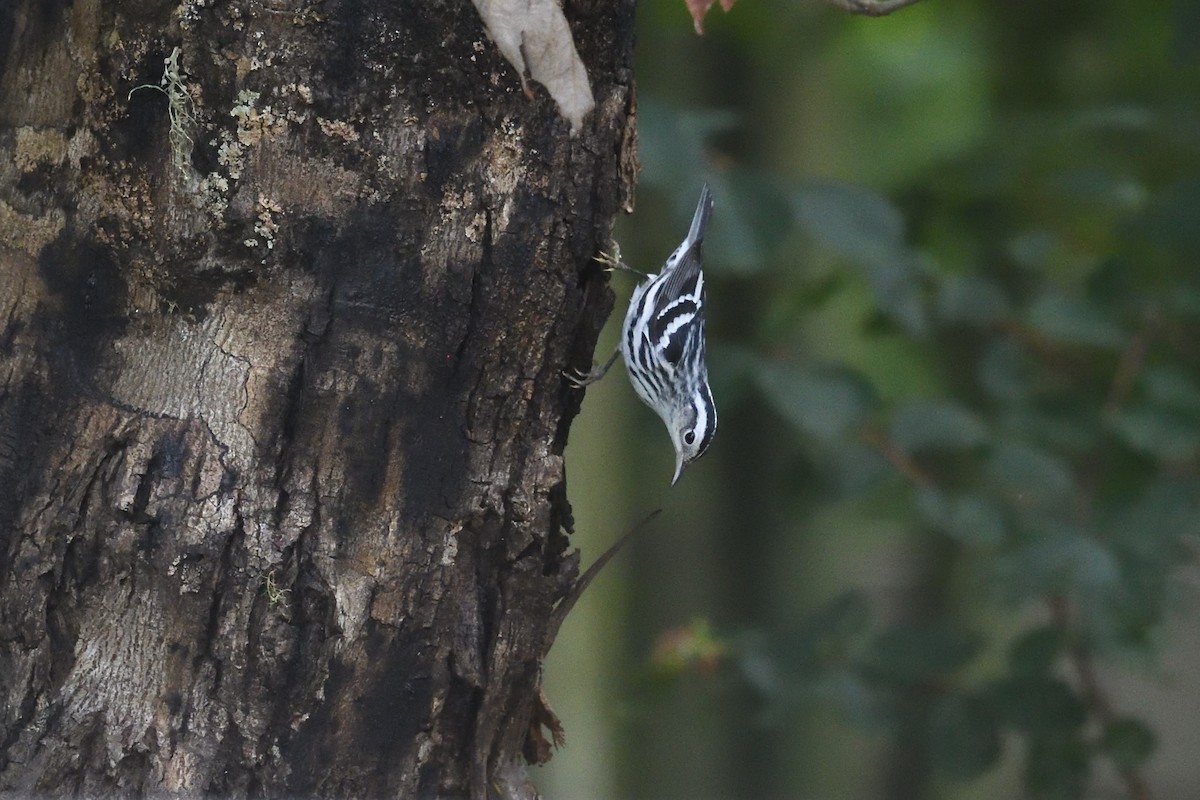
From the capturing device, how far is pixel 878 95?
654 centimetres

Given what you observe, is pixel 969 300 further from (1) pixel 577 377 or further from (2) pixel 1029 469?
(1) pixel 577 377

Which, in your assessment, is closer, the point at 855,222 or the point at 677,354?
the point at 855,222

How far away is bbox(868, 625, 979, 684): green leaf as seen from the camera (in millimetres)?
4020

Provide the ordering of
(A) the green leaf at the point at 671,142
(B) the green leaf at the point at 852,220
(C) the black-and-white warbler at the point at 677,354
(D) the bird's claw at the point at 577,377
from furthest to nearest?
(C) the black-and-white warbler at the point at 677,354, (B) the green leaf at the point at 852,220, (A) the green leaf at the point at 671,142, (D) the bird's claw at the point at 577,377

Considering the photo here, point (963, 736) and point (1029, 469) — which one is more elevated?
point (1029, 469)

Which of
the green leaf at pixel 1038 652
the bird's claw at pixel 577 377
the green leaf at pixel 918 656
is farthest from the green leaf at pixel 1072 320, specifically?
the bird's claw at pixel 577 377

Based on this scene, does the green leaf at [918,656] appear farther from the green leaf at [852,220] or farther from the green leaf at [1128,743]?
the green leaf at [852,220]

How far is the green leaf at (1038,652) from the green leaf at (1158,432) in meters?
0.69

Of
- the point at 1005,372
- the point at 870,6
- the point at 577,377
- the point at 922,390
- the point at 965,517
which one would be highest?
the point at 870,6

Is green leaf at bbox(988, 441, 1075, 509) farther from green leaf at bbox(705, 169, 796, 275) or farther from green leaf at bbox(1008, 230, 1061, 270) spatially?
green leaf at bbox(705, 169, 796, 275)

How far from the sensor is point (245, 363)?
2.08 metres

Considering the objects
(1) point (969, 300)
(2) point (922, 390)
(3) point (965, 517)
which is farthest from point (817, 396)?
(2) point (922, 390)

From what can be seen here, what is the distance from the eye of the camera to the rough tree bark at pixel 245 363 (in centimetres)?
203

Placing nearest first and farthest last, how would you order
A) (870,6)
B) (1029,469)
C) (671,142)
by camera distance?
(870,6) → (671,142) → (1029,469)
